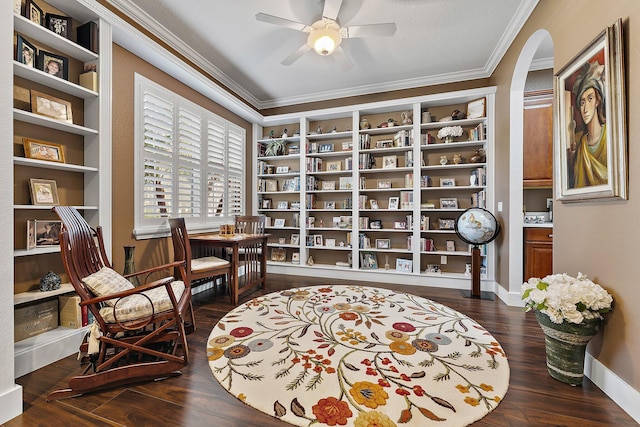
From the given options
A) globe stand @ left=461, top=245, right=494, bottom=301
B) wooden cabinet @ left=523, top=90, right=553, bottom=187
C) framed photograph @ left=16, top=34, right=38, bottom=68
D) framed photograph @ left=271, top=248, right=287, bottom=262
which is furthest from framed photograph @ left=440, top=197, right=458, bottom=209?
framed photograph @ left=16, top=34, right=38, bottom=68

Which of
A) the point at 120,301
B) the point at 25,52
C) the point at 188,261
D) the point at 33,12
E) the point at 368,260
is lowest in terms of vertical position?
the point at 368,260

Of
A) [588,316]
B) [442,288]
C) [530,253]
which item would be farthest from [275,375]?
[530,253]

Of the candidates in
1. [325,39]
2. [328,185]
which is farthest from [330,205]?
[325,39]

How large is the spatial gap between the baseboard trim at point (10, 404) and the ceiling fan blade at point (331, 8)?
10.6 feet

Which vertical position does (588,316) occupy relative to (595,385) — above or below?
above

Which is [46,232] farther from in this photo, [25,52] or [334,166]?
[334,166]

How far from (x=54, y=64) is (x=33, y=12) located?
1.09ft

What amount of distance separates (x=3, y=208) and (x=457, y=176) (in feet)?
14.8

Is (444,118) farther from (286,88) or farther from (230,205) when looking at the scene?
(230,205)

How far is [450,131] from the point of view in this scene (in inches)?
149

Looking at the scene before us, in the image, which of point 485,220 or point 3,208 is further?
point 485,220

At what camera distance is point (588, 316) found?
5.08 ft

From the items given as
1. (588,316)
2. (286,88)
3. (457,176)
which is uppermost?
(286,88)

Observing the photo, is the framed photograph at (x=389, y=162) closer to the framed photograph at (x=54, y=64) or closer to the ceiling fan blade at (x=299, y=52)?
the ceiling fan blade at (x=299, y=52)
